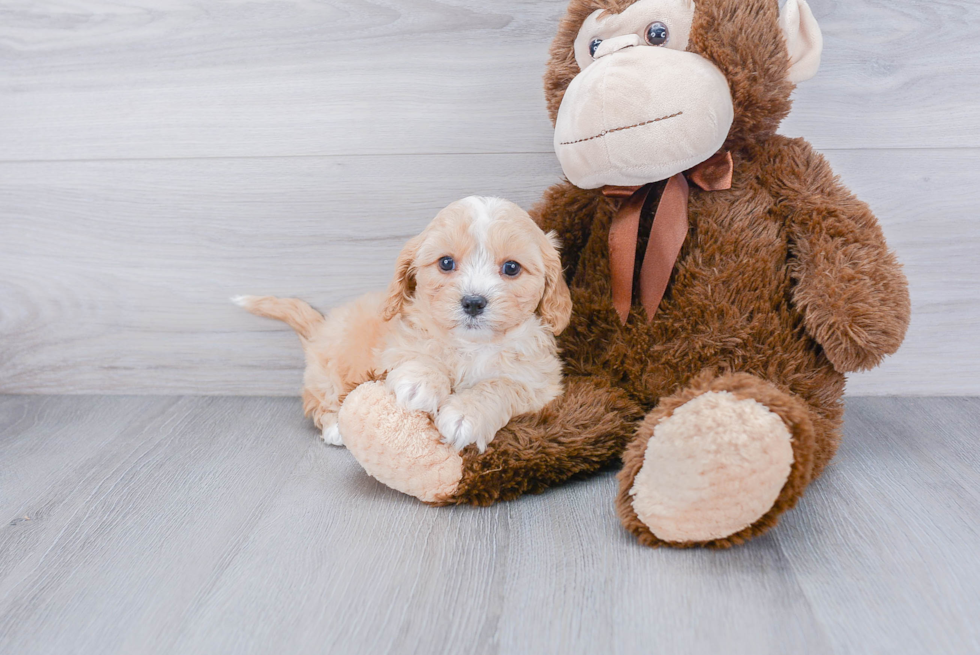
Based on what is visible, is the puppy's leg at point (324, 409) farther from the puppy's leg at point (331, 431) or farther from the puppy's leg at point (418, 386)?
the puppy's leg at point (418, 386)

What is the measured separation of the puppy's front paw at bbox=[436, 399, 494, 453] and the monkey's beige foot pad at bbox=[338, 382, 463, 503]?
0.02 metres

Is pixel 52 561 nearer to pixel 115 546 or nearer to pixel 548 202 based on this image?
pixel 115 546

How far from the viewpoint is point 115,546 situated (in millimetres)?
974

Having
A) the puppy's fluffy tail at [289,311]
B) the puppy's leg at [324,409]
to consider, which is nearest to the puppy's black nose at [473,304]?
the puppy's leg at [324,409]

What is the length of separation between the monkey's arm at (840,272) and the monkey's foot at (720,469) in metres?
0.17

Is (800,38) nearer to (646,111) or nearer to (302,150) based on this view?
(646,111)

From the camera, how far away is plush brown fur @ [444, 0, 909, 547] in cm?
98

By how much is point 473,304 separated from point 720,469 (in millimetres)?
384

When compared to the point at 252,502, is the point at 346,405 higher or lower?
higher

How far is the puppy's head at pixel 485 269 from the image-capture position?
999 mm

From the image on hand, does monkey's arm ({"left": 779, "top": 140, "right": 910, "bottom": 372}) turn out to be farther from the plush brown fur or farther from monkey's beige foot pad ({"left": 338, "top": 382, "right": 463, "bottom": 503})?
monkey's beige foot pad ({"left": 338, "top": 382, "right": 463, "bottom": 503})

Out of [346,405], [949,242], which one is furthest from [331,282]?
[949,242]

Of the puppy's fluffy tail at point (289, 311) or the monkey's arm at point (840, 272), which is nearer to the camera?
the monkey's arm at point (840, 272)

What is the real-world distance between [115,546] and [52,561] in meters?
0.07
